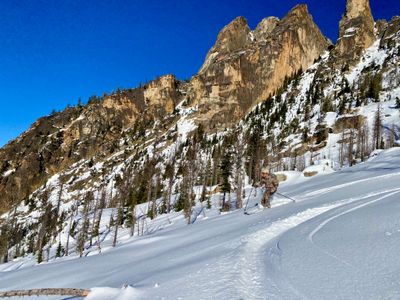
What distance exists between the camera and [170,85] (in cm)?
19150

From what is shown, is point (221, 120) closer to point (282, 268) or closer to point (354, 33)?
point (354, 33)

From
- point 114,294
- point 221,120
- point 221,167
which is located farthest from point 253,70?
point 114,294

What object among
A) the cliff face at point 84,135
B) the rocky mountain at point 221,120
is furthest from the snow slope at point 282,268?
the cliff face at point 84,135

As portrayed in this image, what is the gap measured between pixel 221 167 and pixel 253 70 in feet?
375

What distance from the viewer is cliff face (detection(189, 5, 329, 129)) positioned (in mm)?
150375

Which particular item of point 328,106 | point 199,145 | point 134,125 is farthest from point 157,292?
point 134,125

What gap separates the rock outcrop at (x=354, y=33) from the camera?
457 feet

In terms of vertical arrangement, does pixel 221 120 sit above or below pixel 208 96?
below

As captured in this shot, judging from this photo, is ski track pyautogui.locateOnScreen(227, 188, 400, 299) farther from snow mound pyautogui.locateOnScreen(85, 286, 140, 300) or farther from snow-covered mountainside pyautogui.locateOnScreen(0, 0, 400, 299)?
snow mound pyautogui.locateOnScreen(85, 286, 140, 300)

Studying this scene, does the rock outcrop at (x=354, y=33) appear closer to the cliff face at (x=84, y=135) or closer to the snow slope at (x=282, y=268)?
the cliff face at (x=84, y=135)

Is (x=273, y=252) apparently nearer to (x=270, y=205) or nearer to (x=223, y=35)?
(x=270, y=205)

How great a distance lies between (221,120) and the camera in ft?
481

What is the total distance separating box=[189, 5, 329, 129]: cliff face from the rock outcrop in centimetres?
1623

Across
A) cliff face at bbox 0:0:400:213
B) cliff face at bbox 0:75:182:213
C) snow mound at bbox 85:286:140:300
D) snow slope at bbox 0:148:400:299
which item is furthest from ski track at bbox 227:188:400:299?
cliff face at bbox 0:75:182:213
